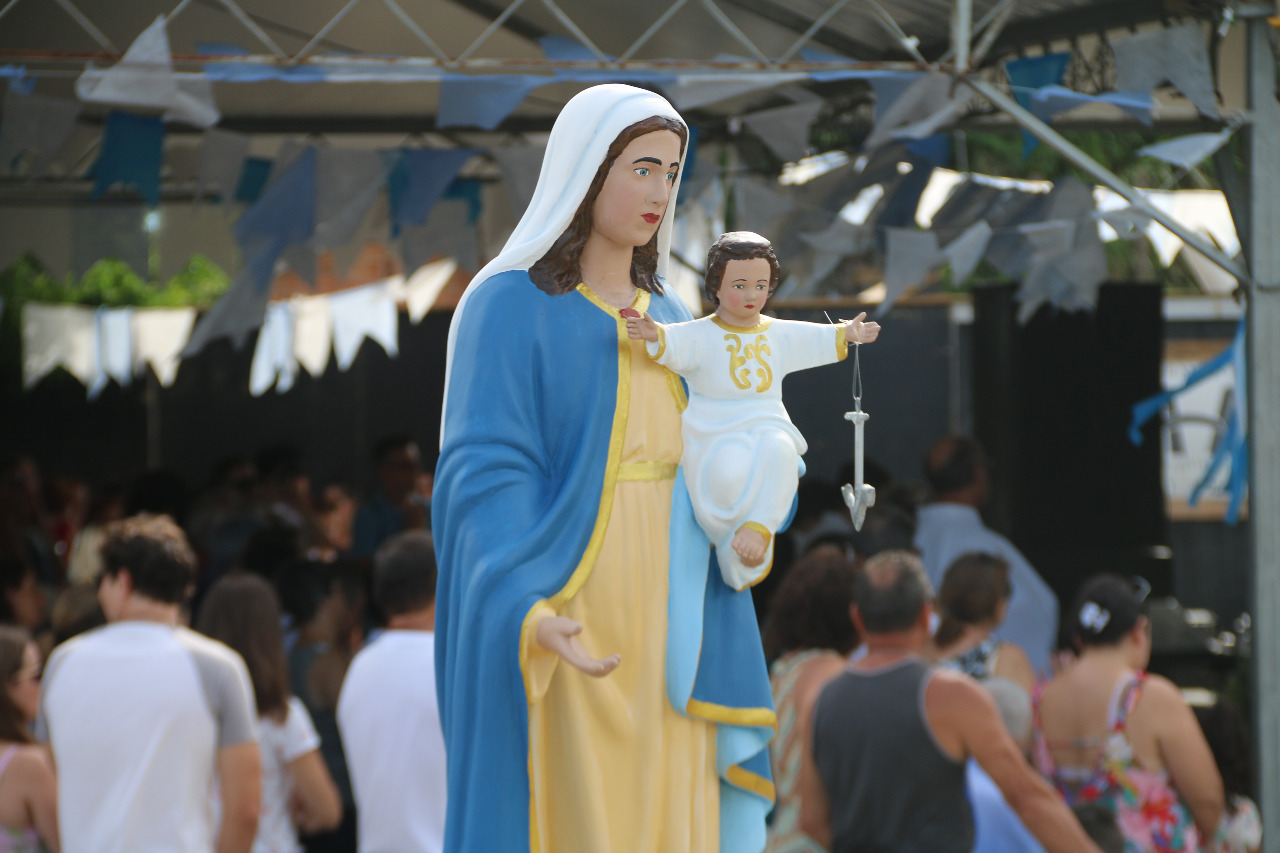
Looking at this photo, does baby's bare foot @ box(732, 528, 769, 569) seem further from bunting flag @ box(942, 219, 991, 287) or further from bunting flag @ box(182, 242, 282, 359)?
bunting flag @ box(182, 242, 282, 359)

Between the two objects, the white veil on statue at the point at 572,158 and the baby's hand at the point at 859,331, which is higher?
the white veil on statue at the point at 572,158

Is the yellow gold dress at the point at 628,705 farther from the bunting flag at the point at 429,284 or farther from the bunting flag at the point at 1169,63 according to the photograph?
the bunting flag at the point at 429,284

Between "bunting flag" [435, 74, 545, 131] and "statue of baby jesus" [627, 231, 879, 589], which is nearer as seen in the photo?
"statue of baby jesus" [627, 231, 879, 589]

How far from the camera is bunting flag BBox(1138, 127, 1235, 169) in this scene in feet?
17.1

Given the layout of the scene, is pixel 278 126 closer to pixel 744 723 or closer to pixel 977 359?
pixel 977 359

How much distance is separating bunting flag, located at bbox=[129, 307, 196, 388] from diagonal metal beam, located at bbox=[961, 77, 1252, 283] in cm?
711

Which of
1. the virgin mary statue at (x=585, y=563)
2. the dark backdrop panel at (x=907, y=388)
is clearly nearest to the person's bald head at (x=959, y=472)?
the virgin mary statue at (x=585, y=563)

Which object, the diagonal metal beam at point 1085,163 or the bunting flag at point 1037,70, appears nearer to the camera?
the diagonal metal beam at point 1085,163

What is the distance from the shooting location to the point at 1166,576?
8570mm

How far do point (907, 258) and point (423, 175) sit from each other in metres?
1.96

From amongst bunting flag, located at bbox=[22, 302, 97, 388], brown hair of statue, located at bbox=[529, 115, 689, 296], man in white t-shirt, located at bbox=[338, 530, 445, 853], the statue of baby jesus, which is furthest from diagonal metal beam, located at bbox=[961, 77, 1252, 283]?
bunting flag, located at bbox=[22, 302, 97, 388]

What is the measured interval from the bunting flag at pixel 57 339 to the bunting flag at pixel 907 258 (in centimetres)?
567

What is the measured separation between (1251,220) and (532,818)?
4.27 m

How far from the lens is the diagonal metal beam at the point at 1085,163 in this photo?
519 cm
